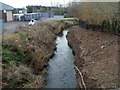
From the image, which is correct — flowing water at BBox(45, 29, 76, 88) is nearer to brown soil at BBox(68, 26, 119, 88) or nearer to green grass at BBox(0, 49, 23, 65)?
brown soil at BBox(68, 26, 119, 88)

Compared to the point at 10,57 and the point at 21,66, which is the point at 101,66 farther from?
the point at 10,57

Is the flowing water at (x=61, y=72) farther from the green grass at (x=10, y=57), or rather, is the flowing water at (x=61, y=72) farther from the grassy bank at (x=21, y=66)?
the green grass at (x=10, y=57)

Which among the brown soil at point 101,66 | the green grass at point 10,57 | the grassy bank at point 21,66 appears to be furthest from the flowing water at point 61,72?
the green grass at point 10,57

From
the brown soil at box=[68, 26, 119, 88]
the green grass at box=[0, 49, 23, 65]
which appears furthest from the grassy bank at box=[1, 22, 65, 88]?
the brown soil at box=[68, 26, 119, 88]

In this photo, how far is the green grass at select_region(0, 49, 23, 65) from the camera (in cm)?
912

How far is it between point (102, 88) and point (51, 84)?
3.53m

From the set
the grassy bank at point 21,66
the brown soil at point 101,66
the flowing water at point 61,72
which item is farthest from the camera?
the flowing water at point 61,72

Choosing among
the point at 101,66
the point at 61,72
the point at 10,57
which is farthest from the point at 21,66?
the point at 101,66

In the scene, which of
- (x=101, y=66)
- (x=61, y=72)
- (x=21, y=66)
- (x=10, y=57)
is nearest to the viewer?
(x=101, y=66)

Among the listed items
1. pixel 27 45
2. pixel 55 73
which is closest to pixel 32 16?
pixel 27 45

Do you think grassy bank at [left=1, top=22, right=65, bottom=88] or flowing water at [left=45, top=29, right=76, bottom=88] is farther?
flowing water at [left=45, top=29, right=76, bottom=88]

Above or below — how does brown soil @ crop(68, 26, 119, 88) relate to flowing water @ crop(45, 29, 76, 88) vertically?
above

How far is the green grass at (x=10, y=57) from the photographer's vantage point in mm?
9117

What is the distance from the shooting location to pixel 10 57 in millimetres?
9695
